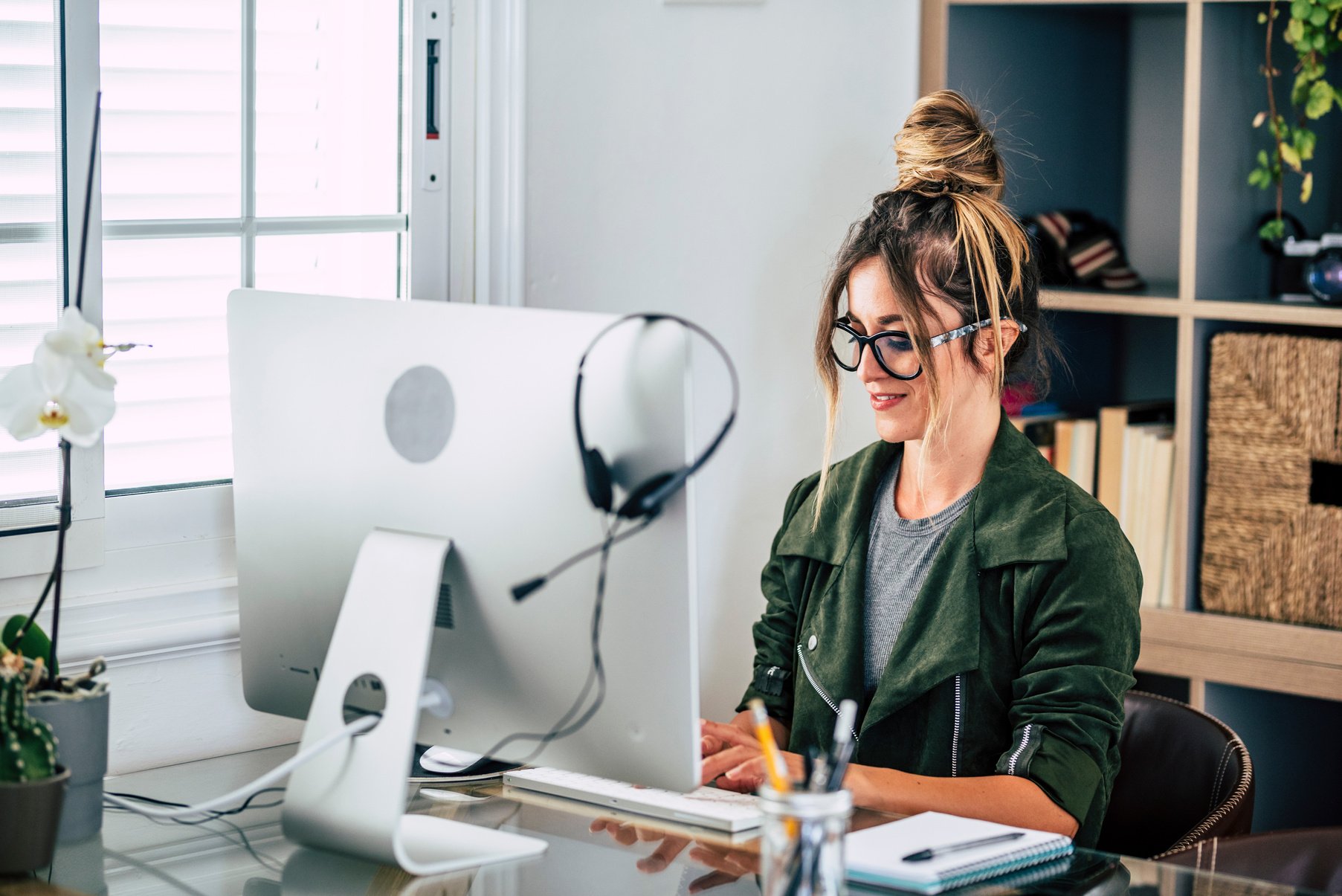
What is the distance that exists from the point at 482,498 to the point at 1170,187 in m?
2.05

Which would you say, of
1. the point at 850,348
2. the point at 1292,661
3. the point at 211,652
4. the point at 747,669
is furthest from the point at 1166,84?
the point at 211,652

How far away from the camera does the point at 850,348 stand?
8.20 feet

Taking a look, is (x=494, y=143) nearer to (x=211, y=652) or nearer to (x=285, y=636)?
(x=211, y=652)

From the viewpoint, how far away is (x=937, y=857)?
1.28m

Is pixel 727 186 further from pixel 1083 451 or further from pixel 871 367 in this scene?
pixel 1083 451

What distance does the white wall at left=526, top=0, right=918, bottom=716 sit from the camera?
224cm

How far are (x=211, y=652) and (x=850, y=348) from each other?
117 centimetres

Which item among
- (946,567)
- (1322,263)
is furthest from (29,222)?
(1322,263)

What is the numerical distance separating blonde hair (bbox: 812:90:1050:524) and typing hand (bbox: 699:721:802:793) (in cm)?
41

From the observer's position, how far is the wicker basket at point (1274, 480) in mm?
2365

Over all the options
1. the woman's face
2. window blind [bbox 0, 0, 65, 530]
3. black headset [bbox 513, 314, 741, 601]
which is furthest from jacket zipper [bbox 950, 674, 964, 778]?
window blind [bbox 0, 0, 65, 530]

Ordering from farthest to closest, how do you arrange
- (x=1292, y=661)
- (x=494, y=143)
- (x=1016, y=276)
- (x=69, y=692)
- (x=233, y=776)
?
(x=1292, y=661) → (x=494, y=143) → (x=1016, y=276) → (x=233, y=776) → (x=69, y=692)

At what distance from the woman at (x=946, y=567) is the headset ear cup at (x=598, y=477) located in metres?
0.48

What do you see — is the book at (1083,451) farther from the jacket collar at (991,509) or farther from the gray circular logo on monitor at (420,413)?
the gray circular logo on monitor at (420,413)
